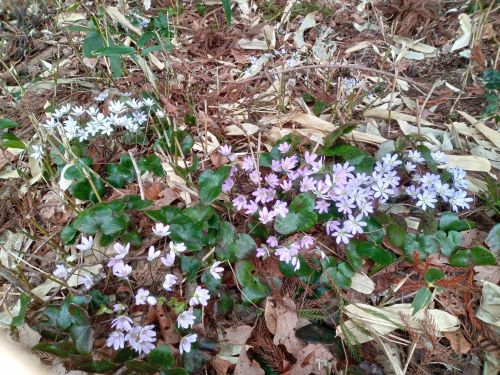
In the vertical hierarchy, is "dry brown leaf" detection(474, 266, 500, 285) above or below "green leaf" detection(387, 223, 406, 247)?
below

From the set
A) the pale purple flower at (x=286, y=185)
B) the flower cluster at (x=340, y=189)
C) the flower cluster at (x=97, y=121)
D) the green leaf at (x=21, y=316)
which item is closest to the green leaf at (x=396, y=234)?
the flower cluster at (x=340, y=189)

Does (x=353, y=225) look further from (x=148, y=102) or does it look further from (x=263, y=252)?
(x=148, y=102)

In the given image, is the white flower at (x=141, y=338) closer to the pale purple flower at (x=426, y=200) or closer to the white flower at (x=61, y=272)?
the white flower at (x=61, y=272)

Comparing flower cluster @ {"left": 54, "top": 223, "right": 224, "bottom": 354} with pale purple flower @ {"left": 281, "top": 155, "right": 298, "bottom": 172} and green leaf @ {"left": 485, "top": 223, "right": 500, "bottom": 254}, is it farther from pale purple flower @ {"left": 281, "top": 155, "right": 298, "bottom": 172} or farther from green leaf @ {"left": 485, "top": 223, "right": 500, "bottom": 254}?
green leaf @ {"left": 485, "top": 223, "right": 500, "bottom": 254}

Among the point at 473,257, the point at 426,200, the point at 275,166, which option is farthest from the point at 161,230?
the point at 473,257

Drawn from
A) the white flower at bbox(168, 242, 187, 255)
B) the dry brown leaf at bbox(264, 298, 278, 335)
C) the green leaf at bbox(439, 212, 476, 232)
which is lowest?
the dry brown leaf at bbox(264, 298, 278, 335)

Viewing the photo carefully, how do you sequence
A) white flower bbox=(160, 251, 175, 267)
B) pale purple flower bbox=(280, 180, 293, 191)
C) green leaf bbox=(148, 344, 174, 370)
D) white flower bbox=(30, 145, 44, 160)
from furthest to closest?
white flower bbox=(30, 145, 44, 160) < pale purple flower bbox=(280, 180, 293, 191) < white flower bbox=(160, 251, 175, 267) < green leaf bbox=(148, 344, 174, 370)

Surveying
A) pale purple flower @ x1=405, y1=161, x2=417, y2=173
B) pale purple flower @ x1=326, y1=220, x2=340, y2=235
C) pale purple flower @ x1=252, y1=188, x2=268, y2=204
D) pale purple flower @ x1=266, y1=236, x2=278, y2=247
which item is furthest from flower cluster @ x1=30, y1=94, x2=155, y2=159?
pale purple flower @ x1=405, y1=161, x2=417, y2=173

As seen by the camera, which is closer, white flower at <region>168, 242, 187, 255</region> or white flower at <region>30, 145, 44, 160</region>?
white flower at <region>168, 242, 187, 255</region>

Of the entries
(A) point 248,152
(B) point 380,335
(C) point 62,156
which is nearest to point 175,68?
(A) point 248,152
